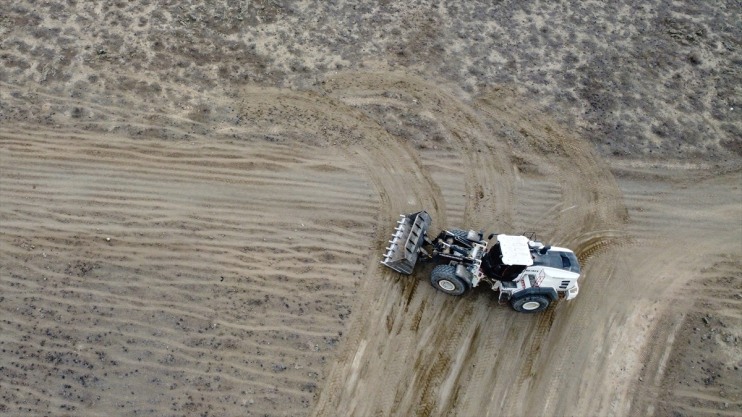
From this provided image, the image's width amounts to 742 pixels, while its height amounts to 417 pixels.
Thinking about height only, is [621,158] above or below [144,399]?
above

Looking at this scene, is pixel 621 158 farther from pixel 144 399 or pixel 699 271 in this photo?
pixel 144 399

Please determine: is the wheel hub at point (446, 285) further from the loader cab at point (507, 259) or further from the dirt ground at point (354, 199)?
the loader cab at point (507, 259)

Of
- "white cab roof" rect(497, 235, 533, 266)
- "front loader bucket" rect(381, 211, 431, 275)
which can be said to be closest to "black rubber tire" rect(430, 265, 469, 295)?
"front loader bucket" rect(381, 211, 431, 275)

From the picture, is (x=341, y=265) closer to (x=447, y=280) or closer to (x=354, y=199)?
(x=354, y=199)

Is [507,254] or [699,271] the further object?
[699,271]

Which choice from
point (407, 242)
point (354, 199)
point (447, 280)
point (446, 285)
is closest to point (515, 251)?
point (447, 280)

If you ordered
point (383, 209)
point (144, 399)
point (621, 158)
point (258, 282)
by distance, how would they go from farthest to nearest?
point (621, 158) < point (383, 209) < point (258, 282) < point (144, 399)

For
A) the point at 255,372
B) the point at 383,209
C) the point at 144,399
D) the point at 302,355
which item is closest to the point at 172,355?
the point at 144,399
